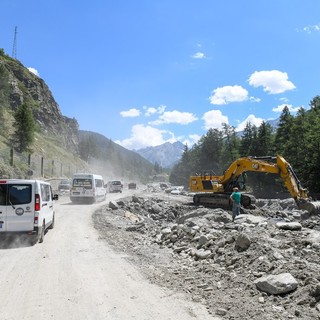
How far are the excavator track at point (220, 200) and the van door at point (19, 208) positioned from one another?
18010mm

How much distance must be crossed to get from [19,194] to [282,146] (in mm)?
53502

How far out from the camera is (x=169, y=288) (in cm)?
767

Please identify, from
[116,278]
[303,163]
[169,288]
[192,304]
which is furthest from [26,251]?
[303,163]

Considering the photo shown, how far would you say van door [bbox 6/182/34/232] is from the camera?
11875mm

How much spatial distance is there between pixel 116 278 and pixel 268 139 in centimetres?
6245

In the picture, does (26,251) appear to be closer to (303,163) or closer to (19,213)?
(19,213)

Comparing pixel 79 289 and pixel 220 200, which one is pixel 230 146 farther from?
pixel 79 289

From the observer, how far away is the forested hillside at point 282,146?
49344 mm

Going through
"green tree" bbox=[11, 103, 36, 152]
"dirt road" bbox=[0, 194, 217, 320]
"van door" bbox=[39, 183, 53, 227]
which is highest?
"green tree" bbox=[11, 103, 36, 152]

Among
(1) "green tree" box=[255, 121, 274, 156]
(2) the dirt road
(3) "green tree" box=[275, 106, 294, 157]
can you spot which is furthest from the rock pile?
(1) "green tree" box=[255, 121, 274, 156]

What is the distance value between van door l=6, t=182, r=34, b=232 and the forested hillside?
41.5 m

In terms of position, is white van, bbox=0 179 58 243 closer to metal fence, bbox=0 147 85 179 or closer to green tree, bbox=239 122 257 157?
metal fence, bbox=0 147 85 179

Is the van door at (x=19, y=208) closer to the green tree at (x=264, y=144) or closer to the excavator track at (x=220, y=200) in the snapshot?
the excavator track at (x=220, y=200)

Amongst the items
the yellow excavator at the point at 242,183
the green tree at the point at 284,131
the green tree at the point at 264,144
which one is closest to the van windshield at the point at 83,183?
the yellow excavator at the point at 242,183
